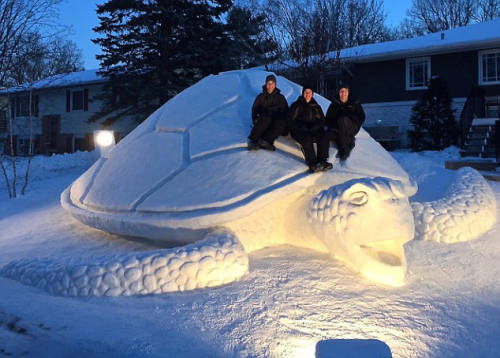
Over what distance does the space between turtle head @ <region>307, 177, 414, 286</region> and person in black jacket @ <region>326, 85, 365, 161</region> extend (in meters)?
0.80

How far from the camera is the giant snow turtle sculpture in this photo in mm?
2666

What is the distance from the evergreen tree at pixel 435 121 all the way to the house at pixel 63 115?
512 inches

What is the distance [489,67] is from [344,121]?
13731 mm

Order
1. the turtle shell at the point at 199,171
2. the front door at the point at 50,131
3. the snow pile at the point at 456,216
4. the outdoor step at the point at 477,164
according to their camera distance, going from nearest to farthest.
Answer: the turtle shell at the point at 199,171 < the snow pile at the point at 456,216 < the outdoor step at the point at 477,164 < the front door at the point at 50,131

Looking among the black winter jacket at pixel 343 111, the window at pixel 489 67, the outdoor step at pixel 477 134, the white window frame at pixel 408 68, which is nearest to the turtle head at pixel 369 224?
the black winter jacket at pixel 343 111

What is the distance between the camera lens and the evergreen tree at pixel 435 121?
497 inches

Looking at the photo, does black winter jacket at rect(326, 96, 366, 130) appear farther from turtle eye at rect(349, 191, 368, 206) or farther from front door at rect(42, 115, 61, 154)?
front door at rect(42, 115, 61, 154)

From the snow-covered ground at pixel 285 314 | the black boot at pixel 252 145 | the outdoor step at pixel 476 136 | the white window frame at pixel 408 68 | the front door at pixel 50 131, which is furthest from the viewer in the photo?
the front door at pixel 50 131

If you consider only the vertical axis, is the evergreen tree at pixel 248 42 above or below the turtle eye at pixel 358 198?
above

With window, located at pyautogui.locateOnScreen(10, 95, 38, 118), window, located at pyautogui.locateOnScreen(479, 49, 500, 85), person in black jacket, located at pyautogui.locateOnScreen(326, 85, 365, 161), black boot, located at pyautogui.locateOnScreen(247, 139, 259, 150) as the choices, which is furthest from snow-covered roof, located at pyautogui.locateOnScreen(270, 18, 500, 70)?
window, located at pyautogui.locateOnScreen(10, 95, 38, 118)

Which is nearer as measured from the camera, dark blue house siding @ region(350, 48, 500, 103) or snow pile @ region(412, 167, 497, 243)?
snow pile @ region(412, 167, 497, 243)

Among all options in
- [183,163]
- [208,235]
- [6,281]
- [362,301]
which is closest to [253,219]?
[208,235]

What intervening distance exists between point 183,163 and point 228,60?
1236 cm

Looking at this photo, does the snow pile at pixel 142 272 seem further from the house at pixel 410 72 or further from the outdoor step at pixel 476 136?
the house at pixel 410 72
